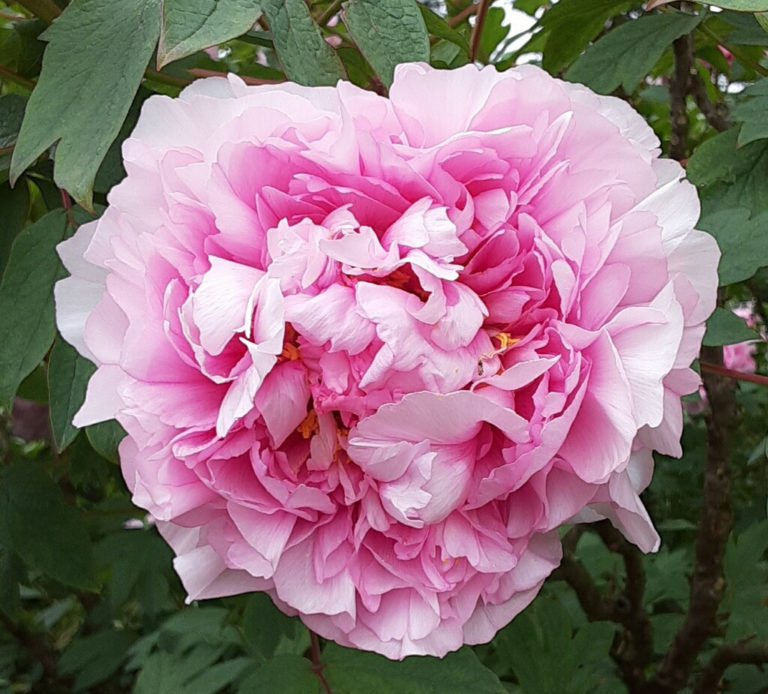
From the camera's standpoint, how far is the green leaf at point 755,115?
0.73 m

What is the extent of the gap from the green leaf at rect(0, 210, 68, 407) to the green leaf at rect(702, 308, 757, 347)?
0.54 m

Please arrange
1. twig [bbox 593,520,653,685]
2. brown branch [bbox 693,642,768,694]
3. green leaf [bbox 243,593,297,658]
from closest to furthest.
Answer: green leaf [bbox 243,593,297,658] < brown branch [bbox 693,642,768,694] < twig [bbox 593,520,653,685]

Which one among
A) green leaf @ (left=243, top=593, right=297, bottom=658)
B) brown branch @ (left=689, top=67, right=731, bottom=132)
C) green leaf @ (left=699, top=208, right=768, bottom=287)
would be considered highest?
green leaf @ (left=699, top=208, right=768, bottom=287)

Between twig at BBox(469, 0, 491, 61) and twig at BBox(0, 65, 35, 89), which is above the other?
twig at BBox(469, 0, 491, 61)

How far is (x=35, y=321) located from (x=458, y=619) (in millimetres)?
402

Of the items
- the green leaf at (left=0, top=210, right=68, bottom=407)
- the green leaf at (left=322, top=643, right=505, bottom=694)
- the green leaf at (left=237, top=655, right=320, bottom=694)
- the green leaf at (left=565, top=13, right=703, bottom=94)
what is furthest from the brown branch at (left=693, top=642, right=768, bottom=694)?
the green leaf at (left=0, top=210, right=68, bottom=407)

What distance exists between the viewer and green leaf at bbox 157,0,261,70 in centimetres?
50

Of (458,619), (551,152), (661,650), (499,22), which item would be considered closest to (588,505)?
(458,619)

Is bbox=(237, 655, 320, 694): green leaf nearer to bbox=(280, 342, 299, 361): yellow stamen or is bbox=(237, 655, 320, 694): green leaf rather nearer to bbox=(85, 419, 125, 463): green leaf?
bbox=(85, 419, 125, 463): green leaf

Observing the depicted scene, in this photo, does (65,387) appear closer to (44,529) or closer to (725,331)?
(44,529)

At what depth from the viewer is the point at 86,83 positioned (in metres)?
0.55

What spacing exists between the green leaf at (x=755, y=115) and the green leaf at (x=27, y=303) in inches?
23.3

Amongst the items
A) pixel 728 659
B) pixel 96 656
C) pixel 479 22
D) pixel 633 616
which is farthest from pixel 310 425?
pixel 96 656

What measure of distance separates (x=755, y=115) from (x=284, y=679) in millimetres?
662
